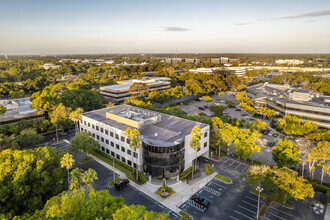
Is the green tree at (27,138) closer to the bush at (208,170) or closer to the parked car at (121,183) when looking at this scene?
the parked car at (121,183)

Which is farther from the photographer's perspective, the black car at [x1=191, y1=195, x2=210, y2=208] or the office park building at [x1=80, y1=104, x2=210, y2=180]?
the office park building at [x1=80, y1=104, x2=210, y2=180]

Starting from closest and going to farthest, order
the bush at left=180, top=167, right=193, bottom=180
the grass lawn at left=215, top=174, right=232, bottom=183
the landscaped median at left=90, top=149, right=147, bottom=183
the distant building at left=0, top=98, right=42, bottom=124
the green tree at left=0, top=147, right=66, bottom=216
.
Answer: the green tree at left=0, top=147, right=66, bottom=216, the grass lawn at left=215, top=174, right=232, bottom=183, the landscaped median at left=90, top=149, right=147, bottom=183, the bush at left=180, top=167, right=193, bottom=180, the distant building at left=0, top=98, right=42, bottom=124

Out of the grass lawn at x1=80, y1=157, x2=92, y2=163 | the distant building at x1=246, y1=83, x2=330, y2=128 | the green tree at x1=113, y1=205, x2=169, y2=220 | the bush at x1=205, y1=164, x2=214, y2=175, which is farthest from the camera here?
the distant building at x1=246, y1=83, x2=330, y2=128

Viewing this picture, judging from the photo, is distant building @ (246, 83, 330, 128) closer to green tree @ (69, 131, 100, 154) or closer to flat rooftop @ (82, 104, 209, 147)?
flat rooftop @ (82, 104, 209, 147)

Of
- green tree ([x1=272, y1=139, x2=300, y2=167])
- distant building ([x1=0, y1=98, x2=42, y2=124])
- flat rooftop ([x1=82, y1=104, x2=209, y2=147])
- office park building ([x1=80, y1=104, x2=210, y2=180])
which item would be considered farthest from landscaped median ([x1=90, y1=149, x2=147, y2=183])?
distant building ([x1=0, y1=98, x2=42, y2=124])

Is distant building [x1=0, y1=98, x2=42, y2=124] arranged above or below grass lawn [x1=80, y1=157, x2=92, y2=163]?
above

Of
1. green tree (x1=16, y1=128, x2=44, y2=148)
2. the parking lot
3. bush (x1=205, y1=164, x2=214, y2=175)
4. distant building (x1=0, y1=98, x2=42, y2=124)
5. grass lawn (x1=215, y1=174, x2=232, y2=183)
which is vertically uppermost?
distant building (x1=0, y1=98, x2=42, y2=124)

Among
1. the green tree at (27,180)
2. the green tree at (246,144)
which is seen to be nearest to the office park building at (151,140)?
the green tree at (246,144)
